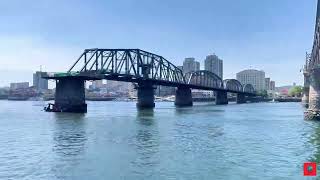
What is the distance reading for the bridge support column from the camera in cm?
14750

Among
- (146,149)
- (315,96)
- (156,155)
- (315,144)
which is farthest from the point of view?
(315,96)

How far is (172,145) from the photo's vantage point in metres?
59.5

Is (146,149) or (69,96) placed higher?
(69,96)

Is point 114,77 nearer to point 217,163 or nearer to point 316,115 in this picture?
point 316,115

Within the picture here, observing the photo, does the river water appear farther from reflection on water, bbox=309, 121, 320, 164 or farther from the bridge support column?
the bridge support column

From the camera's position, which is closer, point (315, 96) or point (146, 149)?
point (146, 149)

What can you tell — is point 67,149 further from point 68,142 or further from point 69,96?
point 69,96

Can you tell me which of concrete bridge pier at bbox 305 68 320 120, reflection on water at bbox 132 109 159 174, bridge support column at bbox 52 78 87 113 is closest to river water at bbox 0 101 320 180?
reflection on water at bbox 132 109 159 174

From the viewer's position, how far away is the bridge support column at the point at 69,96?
5807 inches

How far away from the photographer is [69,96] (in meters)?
148

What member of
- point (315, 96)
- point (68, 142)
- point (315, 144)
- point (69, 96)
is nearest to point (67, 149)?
point (68, 142)

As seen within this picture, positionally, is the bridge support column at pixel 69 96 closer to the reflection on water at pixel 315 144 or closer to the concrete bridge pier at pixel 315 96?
the concrete bridge pier at pixel 315 96

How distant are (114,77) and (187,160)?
125 m

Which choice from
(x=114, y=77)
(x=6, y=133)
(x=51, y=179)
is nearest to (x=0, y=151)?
(x=51, y=179)
